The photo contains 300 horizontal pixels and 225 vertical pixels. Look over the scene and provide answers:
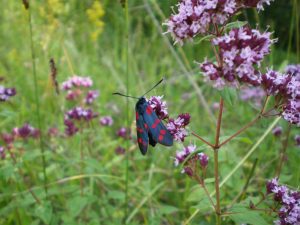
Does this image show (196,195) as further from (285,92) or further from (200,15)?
(200,15)

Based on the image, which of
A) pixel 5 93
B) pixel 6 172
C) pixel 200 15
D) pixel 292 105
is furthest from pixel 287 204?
pixel 5 93

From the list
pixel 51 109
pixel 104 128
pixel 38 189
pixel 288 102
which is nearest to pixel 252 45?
pixel 288 102

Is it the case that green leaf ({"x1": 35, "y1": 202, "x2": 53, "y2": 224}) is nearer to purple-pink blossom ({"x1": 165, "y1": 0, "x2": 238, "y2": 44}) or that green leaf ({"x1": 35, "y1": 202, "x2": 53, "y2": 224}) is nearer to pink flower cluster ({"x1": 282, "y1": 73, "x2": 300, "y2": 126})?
purple-pink blossom ({"x1": 165, "y1": 0, "x2": 238, "y2": 44})

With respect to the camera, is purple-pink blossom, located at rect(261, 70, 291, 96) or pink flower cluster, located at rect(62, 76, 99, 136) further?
pink flower cluster, located at rect(62, 76, 99, 136)

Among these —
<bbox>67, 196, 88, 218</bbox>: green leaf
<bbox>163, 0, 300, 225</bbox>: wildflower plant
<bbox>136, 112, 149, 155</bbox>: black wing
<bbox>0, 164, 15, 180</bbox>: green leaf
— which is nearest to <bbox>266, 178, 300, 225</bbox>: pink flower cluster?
<bbox>163, 0, 300, 225</bbox>: wildflower plant

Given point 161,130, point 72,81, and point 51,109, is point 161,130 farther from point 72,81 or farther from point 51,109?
point 51,109

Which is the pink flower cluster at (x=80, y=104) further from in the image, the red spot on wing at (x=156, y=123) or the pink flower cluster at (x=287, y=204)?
the pink flower cluster at (x=287, y=204)

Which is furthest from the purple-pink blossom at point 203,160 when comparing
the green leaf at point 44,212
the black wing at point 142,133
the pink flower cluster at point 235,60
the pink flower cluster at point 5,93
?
the pink flower cluster at point 5,93
